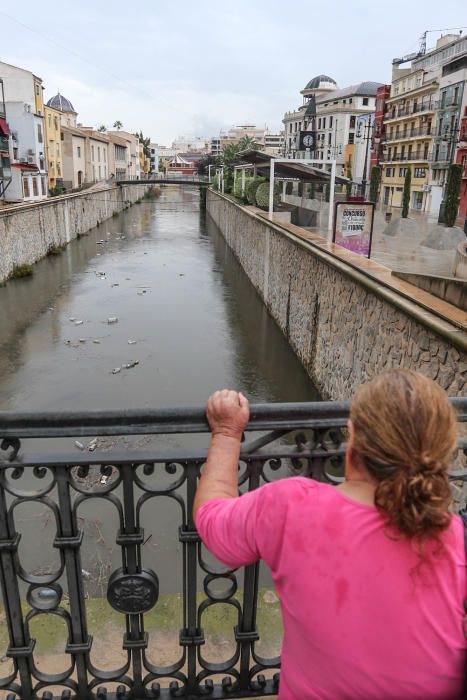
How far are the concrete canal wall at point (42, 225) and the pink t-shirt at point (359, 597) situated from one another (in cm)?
2317

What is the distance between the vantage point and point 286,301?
1573 centimetres

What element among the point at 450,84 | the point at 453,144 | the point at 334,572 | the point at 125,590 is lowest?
the point at 125,590

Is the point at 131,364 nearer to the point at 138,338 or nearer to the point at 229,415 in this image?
the point at 138,338

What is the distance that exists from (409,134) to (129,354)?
4000 cm

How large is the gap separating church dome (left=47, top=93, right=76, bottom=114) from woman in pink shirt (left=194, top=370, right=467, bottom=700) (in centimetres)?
8781

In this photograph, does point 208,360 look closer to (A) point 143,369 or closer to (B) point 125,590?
(A) point 143,369

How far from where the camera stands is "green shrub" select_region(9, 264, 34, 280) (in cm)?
2362

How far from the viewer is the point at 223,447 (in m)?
1.61

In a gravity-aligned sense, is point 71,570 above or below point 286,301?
above

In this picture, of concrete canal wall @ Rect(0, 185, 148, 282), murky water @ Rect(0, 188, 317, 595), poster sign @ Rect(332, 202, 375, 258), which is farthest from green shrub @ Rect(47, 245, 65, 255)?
poster sign @ Rect(332, 202, 375, 258)

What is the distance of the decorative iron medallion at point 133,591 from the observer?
6.46ft

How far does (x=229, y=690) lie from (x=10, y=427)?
4.36 ft

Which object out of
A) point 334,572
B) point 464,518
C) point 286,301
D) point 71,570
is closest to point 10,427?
point 71,570

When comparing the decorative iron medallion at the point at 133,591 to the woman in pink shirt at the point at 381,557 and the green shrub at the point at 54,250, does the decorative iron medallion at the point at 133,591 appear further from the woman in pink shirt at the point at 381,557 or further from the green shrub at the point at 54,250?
the green shrub at the point at 54,250
